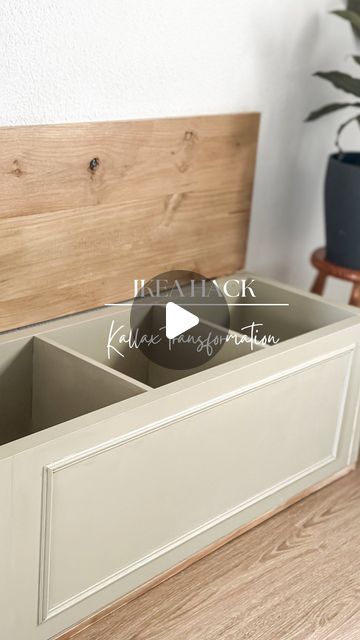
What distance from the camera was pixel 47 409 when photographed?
1.83m

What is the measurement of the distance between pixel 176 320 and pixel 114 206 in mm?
327

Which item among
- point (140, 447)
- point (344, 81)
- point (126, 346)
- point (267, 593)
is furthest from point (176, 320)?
point (344, 81)

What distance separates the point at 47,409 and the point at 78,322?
220 mm

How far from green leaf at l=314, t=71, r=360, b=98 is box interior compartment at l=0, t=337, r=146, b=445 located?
1126 mm

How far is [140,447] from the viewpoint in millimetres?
1565

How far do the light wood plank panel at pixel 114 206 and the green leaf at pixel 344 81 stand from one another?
228 millimetres

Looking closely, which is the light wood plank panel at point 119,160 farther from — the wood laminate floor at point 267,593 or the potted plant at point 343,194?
the wood laminate floor at point 267,593

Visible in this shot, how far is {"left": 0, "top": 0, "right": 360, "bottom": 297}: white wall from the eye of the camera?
172 centimetres

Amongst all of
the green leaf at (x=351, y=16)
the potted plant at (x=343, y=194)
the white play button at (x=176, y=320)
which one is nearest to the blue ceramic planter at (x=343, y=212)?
the potted plant at (x=343, y=194)

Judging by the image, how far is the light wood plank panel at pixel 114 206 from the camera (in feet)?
5.81

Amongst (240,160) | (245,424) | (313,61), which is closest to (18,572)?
(245,424)

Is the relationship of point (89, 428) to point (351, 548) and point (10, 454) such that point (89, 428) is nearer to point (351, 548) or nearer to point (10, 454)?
point (10, 454)

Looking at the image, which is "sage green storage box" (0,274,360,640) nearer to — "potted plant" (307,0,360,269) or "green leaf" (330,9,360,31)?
"potted plant" (307,0,360,269)

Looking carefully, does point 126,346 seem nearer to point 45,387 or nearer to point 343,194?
point 45,387
